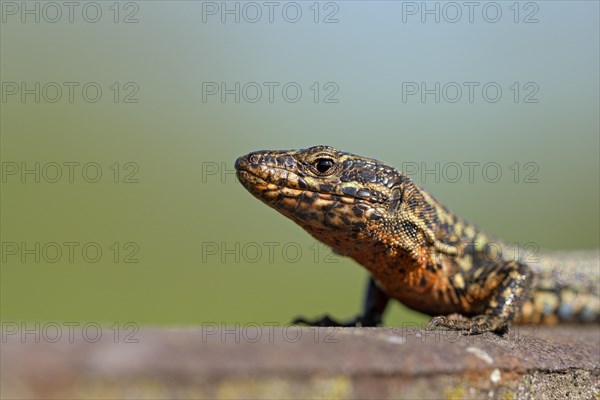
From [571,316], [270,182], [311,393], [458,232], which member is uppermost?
[270,182]

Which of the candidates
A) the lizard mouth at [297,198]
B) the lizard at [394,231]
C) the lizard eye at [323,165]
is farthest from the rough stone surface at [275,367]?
the lizard eye at [323,165]

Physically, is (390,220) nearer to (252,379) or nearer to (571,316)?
(571,316)

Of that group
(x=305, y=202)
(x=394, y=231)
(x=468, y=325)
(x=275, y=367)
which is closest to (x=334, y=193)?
(x=305, y=202)

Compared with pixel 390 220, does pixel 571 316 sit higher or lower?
lower

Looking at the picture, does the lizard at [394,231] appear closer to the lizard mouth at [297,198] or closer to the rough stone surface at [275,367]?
the lizard mouth at [297,198]

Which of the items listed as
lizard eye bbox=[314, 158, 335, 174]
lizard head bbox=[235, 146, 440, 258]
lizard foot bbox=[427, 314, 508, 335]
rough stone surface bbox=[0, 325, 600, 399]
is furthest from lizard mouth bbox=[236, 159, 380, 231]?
rough stone surface bbox=[0, 325, 600, 399]

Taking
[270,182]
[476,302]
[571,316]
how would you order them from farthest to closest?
[571,316]
[476,302]
[270,182]

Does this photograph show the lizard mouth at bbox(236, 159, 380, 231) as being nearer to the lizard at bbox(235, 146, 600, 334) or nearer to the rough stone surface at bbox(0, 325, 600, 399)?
the lizard at bbox(235, 146, 600, 334)

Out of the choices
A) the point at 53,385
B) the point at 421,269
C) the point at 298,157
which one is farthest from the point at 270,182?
the point at 53,385

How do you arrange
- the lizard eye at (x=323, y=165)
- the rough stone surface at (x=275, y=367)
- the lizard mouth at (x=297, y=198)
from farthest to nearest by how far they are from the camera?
the lizard eye at (x=323, y=165)
the lizard mouth at (x=297, y=198)
the rough stone surface at (x=275, y=367)
